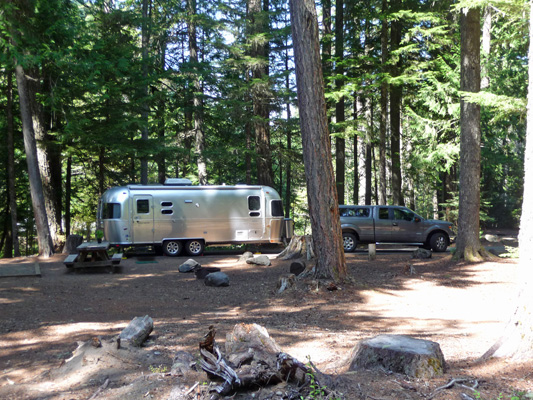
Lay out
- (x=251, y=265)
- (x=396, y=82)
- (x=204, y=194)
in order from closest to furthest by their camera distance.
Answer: (x=251, y=265) → (x=204, y=194) → (x=396, y=82)

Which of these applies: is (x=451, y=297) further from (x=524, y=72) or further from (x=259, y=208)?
(x=524, y=72)

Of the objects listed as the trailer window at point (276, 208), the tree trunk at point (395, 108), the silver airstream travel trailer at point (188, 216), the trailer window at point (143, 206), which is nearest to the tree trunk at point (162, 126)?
the silver airstream travel trailer at point (188, 216)

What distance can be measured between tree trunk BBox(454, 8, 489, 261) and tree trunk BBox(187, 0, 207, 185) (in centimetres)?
1125

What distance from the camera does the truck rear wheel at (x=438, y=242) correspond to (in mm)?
16859

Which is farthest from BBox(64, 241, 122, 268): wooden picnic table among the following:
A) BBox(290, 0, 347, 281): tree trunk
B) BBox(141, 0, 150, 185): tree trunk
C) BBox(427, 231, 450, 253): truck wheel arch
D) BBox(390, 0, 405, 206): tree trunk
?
BBox(390, 0, 405, 206): tree trunk

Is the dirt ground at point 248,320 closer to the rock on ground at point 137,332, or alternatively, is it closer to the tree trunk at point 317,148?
the rock on ground at point 137,332

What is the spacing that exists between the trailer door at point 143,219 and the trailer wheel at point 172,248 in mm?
618

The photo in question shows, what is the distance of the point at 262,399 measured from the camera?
3.20m

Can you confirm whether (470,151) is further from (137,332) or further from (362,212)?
(137,332)

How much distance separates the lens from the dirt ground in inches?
148

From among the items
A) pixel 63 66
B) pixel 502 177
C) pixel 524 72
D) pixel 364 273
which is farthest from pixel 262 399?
pixel 502 177

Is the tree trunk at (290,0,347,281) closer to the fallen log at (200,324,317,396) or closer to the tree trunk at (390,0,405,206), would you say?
the fallen log at (200,324,317,396)

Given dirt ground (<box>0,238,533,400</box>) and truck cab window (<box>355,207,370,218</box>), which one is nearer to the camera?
dirt ground (<box>0,238,533,400</box>)

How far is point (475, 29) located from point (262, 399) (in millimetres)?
13044
